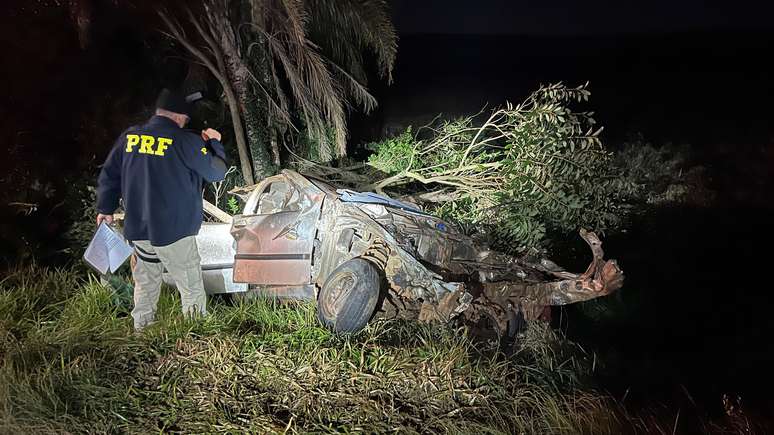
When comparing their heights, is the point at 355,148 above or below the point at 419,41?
below

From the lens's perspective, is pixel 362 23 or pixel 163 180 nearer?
pixel 163 180

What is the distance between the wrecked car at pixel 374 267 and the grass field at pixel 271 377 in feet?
0.74

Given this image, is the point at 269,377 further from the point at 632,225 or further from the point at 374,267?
the point at 632,225

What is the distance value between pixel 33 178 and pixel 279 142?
3.87m

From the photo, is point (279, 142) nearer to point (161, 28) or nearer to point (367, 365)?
point (161, 28)

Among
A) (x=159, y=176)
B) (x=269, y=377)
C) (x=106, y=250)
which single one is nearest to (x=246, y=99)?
(x=106, y=250)

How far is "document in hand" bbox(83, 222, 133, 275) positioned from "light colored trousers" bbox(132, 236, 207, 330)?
9.8 inches

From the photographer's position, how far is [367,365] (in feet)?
12.2

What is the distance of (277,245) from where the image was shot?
4559 millimetres

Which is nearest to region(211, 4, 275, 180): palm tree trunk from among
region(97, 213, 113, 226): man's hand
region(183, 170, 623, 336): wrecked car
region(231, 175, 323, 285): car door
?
region(183, 170, 623, 336): wrecked car

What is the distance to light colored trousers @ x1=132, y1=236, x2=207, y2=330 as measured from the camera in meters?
3.76

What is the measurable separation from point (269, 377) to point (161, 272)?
4.09 feet

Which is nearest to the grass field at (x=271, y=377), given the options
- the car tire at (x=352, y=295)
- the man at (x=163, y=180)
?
the car tire at (x=352, y=295)

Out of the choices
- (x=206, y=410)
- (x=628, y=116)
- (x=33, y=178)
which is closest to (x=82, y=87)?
(x=33, y=178)
